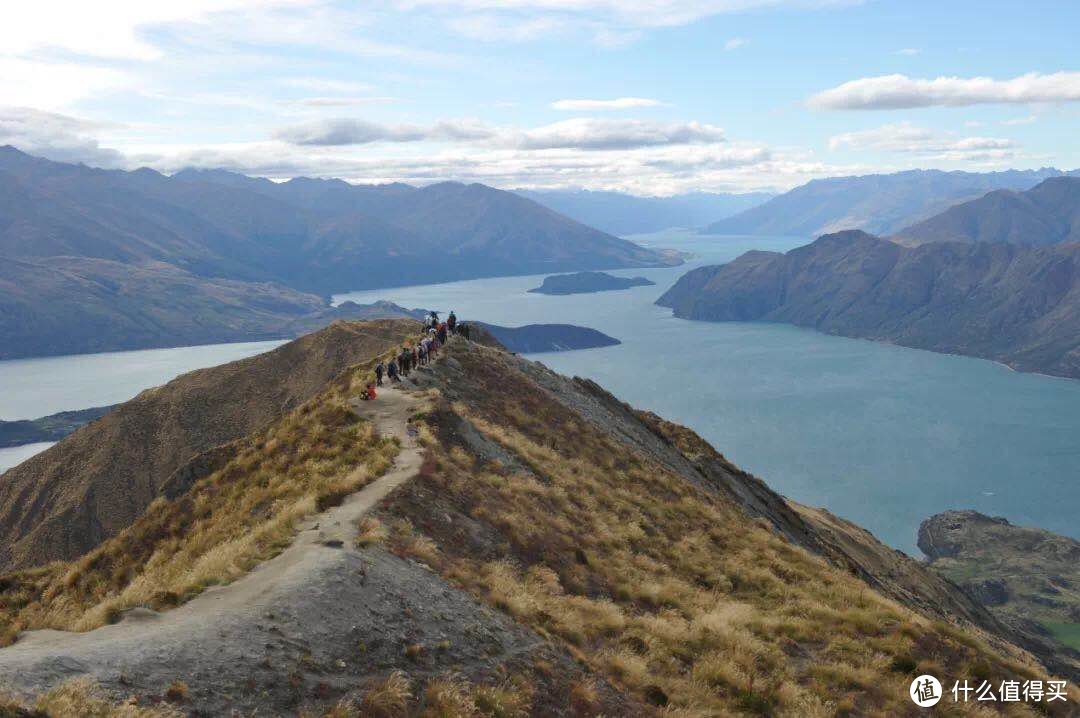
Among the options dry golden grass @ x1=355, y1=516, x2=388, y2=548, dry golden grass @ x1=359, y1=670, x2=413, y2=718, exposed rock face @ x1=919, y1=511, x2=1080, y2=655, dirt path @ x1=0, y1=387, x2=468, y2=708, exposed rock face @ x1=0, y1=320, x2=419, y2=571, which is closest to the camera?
dirt path @ x1=0, y1=387, x2=468, y2=708

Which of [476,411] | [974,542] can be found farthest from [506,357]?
[974,542]

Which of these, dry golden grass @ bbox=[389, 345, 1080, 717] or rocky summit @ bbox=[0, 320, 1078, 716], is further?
dry golden grass @ bbox=[389, 345, 1080, 717]

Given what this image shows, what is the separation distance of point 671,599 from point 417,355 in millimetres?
28486

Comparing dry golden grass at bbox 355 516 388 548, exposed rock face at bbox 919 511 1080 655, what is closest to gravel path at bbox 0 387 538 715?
dry golden grass at bbox 355 516 388 548

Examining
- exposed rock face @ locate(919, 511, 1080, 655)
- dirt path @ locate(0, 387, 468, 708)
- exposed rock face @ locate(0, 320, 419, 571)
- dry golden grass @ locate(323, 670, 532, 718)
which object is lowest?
exposed rock face @ locate(919, 511, 1080, 655)

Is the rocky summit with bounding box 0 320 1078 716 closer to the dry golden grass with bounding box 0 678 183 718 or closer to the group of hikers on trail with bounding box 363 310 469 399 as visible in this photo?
the dry golden grass with bounding box 0 678 183 718

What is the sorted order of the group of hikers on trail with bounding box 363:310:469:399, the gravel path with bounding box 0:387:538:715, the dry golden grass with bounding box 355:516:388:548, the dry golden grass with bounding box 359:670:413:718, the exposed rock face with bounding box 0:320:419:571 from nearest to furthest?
the gravel path with bounding box 0:387:538:715, the dry golden grass with bounding box 359:670:413:718, the dry golden grass with bounding box 355:516:388:548, the group of hikers on trail with bounding box 363:310:469:399, the exposed rock face with bounding box 0:320:419:571

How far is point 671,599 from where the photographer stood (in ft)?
80.4

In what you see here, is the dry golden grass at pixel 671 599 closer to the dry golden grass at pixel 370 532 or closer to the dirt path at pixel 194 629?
the dry golden grass at pixel 370 532

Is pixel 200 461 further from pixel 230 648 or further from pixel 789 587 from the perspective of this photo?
→ pixel 789 587

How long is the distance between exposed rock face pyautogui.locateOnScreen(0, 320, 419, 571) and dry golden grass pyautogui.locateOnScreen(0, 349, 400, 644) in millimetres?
49485

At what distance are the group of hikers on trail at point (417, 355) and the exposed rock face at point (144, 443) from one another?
23.8 metres

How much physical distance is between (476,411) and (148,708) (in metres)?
31.3

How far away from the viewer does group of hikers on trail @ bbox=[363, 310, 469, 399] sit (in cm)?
4499
